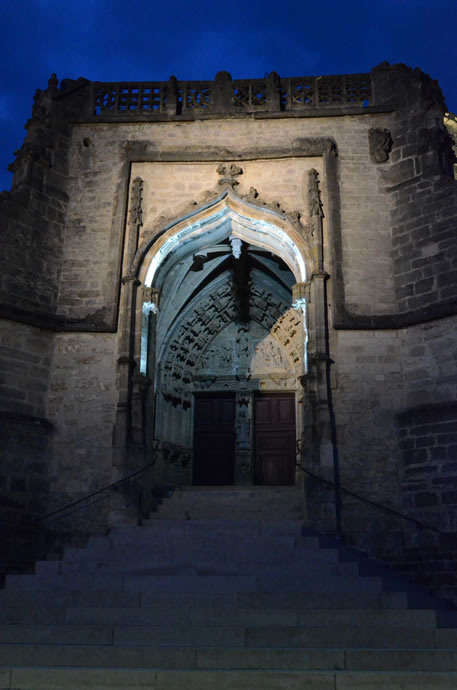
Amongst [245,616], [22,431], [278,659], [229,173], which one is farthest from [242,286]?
[278,659]

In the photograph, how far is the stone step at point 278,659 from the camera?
Result: 5770 mm

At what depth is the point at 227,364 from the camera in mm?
14852

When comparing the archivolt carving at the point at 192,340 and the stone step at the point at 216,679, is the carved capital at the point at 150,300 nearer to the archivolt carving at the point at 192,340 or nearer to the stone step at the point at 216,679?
the archivolt carving at the point at 192,340

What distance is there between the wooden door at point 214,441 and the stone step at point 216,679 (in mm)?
8378

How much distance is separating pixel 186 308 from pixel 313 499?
574cm

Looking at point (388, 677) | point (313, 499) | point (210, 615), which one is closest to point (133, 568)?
point (210, 615)

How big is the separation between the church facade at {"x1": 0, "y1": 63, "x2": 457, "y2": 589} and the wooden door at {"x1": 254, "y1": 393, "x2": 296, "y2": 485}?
0.13 ft

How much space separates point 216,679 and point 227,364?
9.54 meters

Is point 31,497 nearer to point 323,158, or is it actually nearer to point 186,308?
point 186,308

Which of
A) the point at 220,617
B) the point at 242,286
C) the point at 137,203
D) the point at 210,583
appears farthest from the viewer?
the point at 242,286

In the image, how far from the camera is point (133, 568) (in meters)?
8.82

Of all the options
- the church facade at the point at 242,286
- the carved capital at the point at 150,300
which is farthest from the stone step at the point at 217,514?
the carved capital at the point at 150,300

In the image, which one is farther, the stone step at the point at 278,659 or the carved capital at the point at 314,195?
the carved capital at the point at 314,195

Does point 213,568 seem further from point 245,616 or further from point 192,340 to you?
point 192,340
